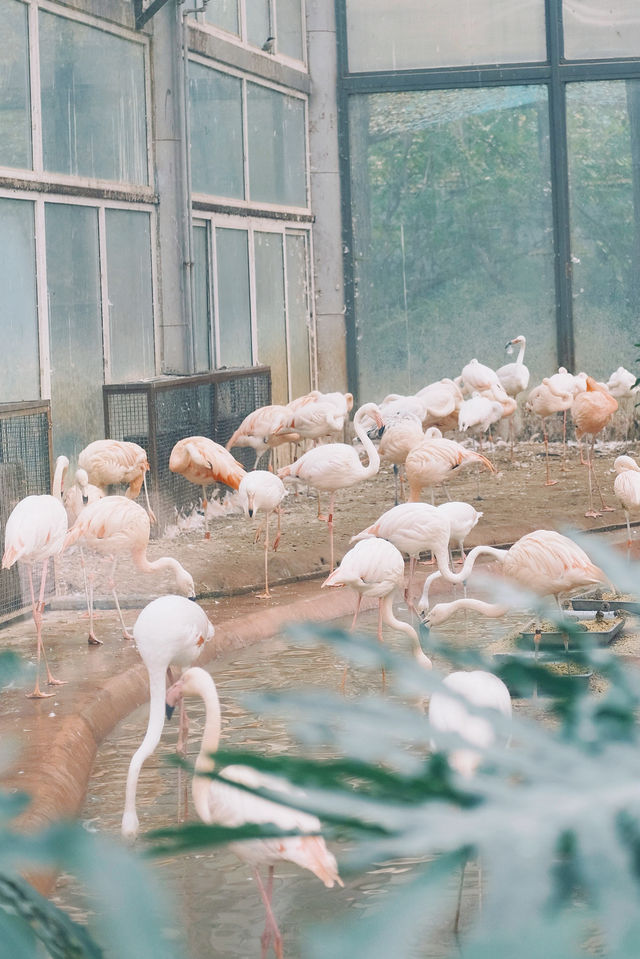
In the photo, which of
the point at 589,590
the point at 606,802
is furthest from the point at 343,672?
the point at 606,802

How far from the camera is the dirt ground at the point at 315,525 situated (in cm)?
689

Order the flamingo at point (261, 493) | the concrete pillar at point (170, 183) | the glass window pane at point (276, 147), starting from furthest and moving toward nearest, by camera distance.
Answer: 1. the glass window pane at point (276, 147)
2. the concrete pillar at point (170, 183)
3. the flamingo at point (261, 493)

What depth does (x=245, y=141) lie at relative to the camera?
10758 mm

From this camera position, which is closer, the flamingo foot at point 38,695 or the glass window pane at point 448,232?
the flamingo foot at point 38,695

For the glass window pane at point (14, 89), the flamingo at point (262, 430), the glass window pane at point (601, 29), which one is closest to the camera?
the glass window pane at point (14, 89)

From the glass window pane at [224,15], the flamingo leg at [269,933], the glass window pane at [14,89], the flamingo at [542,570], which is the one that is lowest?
the flamingo leg at [269,933]

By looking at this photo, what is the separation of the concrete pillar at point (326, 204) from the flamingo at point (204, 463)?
4.49 metres

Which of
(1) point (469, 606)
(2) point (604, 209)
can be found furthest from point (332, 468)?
(2) point (604, 209)

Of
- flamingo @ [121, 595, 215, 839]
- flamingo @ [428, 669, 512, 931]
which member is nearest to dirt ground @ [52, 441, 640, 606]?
flamingo @ [121, 595, 215, 839]

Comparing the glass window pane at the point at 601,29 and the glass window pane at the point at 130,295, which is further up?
the glass window pane at the point at 601,29

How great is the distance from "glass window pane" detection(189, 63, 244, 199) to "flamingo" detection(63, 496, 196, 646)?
454 centimetres

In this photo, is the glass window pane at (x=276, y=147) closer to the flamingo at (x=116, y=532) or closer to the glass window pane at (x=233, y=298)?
the glass window pane at (x=233, y=298)

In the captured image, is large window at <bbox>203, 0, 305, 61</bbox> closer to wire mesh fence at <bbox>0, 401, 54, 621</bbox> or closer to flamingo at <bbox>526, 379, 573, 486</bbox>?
flamingo at <bbox>526, 379, 573, 486</bbox>

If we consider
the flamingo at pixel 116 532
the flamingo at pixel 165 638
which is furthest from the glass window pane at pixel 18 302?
the flamingo at pixel 165 638
